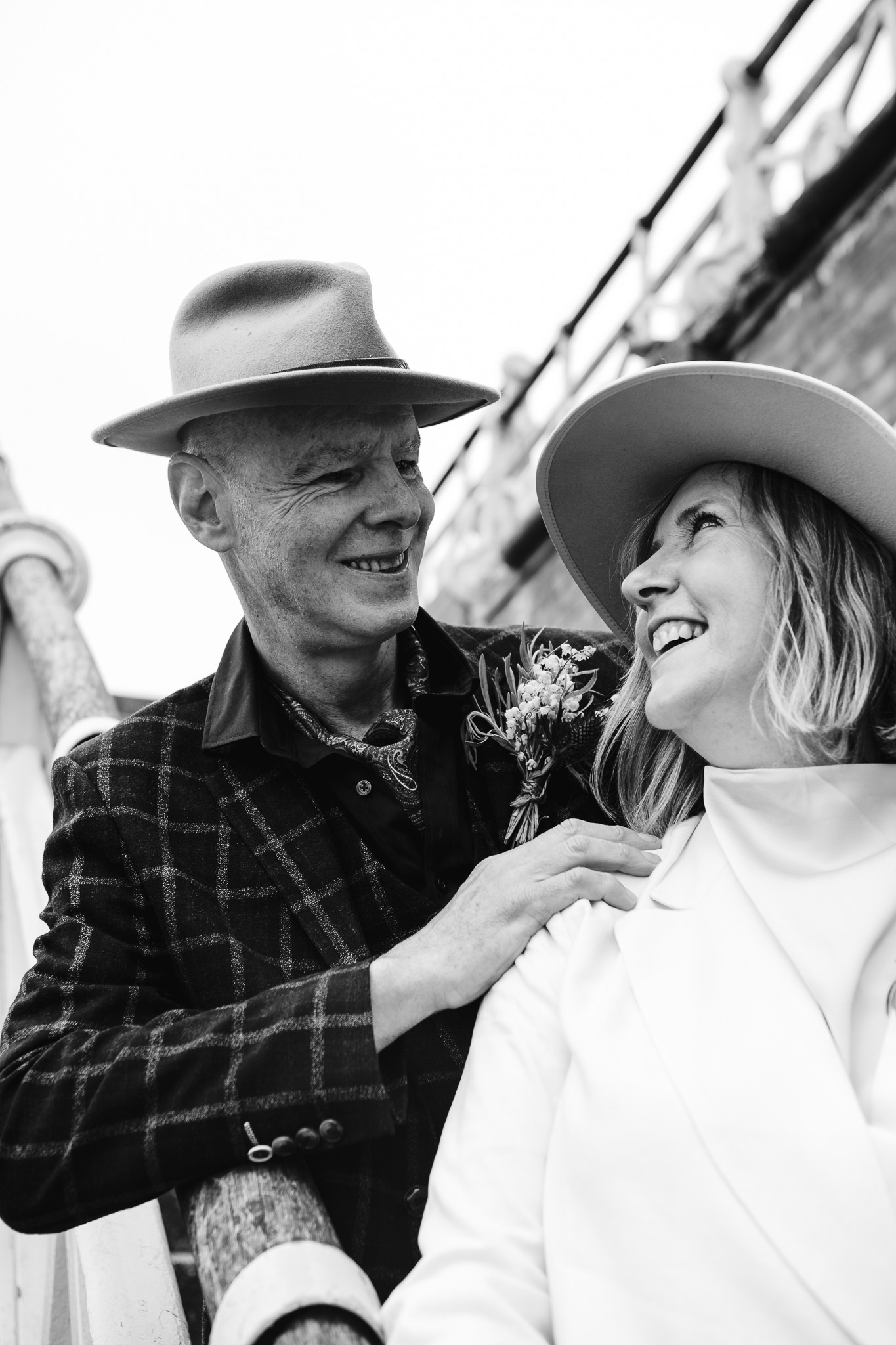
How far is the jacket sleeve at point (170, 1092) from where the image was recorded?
190 centimetres

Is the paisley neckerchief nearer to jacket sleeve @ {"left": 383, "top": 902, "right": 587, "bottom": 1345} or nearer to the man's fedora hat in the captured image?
the man's fedora hat

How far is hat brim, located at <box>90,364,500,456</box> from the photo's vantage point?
2.44m

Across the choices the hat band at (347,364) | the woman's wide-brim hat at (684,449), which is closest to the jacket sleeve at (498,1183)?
the woman's wide-brim hat at (684,449)

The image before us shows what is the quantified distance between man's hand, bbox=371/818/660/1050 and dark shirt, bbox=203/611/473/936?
0.38 m

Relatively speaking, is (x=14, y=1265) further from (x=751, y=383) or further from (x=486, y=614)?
(x=486, y=614)

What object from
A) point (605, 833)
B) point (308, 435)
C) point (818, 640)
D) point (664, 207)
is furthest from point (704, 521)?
point (664, 207)

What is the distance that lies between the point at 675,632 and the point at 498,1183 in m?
0.80

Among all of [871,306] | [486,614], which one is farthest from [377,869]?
[486,614]

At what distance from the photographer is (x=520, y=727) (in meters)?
2.46

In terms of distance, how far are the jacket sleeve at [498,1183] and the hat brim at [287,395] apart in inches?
42.1

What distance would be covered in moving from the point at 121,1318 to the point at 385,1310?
0.79 m

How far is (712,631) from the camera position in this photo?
1.95 m

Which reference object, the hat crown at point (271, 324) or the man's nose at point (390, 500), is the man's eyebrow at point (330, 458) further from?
the hat crown at point (271, 324)

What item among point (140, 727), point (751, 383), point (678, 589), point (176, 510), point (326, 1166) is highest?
point (751, 383)
